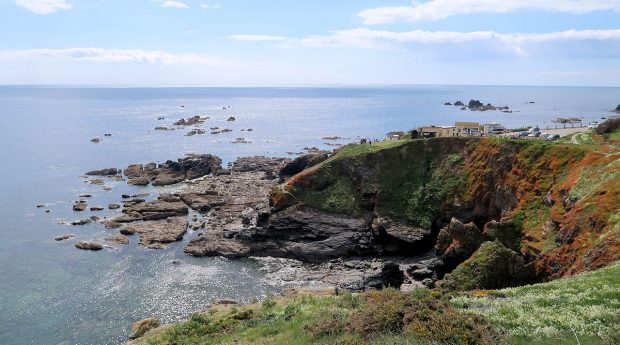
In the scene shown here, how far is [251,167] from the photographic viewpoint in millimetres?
116125

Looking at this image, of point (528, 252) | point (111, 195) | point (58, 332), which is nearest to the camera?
point (58, 332)

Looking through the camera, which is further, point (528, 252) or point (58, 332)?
point (528, 252)

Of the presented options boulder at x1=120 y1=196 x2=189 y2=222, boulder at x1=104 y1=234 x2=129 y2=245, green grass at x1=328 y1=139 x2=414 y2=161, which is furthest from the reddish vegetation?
boulder at x1=104 y1=234 x2=129 y2=245

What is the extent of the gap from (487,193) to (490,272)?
24667mm

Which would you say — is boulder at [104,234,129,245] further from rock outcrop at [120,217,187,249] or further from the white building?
the white building

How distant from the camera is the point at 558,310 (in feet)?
69.0

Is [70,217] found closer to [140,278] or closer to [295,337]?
[140,278]

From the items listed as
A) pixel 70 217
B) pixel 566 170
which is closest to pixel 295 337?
pixel 566 170

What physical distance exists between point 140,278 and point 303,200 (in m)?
24.7

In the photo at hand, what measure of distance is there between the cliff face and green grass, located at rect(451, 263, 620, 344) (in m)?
11.0

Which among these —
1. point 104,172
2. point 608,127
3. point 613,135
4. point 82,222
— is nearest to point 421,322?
point 613,135

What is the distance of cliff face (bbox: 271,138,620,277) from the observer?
40.5 meters

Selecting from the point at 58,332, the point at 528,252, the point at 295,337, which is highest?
the point at 295,337

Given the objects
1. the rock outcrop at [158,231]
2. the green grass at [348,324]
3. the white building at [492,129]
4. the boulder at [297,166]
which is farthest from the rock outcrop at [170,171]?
the green grass at [348,324]
